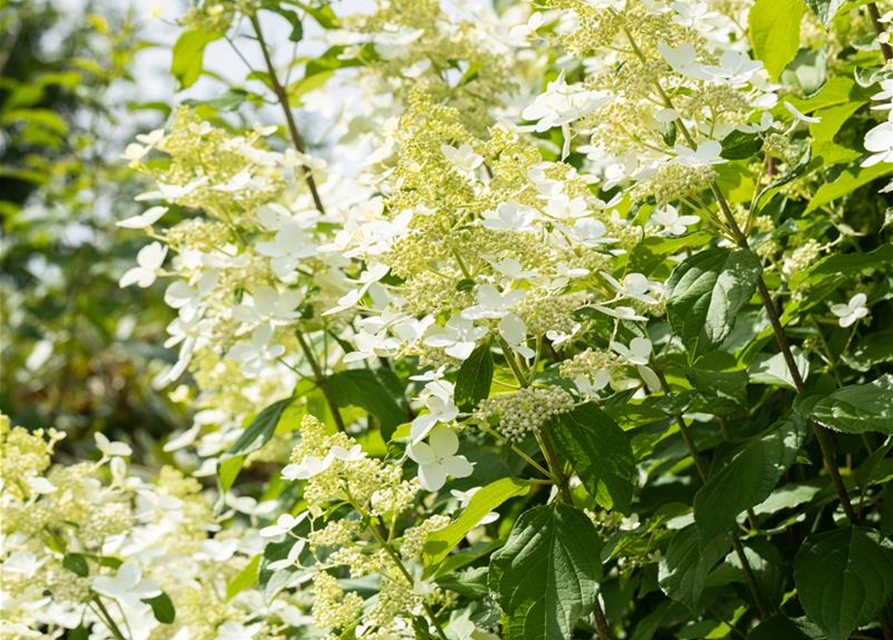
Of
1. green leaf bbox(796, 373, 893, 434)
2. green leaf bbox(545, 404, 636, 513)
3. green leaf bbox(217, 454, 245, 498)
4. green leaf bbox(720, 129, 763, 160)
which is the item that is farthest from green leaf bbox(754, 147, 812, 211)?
green leaf bbox(217, 454, 245, 498)

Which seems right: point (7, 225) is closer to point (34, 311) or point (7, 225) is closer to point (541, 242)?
point (34, 311)

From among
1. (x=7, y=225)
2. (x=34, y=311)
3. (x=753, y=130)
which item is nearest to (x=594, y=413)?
(x=753, y=130)

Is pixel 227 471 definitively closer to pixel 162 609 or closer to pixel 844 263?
pixel 162 609

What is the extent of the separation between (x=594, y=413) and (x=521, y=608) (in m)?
0.26

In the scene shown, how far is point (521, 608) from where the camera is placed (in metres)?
1.39

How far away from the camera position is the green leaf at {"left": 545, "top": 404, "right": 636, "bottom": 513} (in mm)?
1411

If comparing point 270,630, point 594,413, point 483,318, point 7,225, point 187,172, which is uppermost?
point 7,225

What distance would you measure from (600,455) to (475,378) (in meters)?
0.18

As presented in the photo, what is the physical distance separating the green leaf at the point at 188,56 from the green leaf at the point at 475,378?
1.30m

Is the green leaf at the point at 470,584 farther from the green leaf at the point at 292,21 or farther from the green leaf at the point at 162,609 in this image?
the green leaf at the point at 292,21

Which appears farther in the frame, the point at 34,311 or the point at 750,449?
the point at 34,311

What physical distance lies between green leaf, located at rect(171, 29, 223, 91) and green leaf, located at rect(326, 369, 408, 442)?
845 mm

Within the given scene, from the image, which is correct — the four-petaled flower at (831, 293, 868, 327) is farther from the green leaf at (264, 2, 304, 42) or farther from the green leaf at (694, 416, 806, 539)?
the green leaf at (264, 2, 304, 42)

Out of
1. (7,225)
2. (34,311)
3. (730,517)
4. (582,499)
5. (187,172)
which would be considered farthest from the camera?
(7,225)
